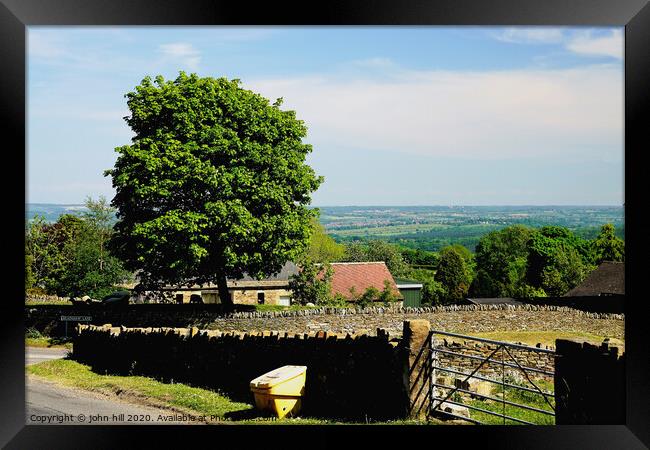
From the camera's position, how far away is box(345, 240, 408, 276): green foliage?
4288cm

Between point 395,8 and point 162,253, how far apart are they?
1356 centimetres

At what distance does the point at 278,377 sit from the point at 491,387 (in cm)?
485

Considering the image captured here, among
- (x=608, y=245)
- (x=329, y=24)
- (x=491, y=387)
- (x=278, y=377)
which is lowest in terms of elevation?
(x=491, y=387)

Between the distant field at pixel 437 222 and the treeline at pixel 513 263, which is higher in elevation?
the distant field at pixel 437 222

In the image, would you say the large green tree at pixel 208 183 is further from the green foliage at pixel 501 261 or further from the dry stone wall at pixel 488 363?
the green foliage at pixel 501 261

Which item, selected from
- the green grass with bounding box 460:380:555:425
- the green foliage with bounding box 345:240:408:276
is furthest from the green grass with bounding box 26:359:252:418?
the green foliage with bounding box 345:240:408:276

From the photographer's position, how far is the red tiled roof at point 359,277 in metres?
28.8

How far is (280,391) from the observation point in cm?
876

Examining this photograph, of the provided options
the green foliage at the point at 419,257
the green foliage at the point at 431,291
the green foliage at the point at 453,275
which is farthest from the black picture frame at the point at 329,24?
the green foliage at the point at 419,257

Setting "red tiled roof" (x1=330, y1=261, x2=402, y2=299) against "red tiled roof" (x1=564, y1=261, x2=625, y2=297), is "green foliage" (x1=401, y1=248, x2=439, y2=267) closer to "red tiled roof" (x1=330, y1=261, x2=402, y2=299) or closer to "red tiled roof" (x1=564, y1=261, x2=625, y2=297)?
"red tiled roof" (x1=330, y1=261, x2=402, y2=299)

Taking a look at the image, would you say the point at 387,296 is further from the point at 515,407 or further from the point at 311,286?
the point at 515,407

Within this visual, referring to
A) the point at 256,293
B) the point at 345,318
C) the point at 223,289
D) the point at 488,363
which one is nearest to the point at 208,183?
the point at 223,289

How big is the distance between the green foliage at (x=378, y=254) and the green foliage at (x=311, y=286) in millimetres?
15909
